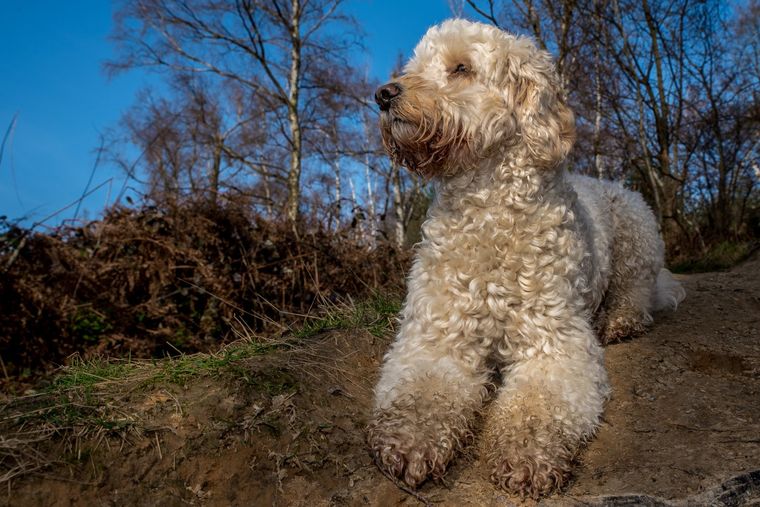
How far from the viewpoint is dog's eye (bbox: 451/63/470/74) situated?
2998 mm

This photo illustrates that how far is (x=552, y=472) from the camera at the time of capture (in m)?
2.29

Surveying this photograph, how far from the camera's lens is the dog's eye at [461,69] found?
9.84 feet

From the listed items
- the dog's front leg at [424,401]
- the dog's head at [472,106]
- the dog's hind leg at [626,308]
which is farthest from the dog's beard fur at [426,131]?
the dog's hind leg at [626,308]

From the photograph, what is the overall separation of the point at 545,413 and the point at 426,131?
57.3 inches

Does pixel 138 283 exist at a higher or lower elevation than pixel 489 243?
lower

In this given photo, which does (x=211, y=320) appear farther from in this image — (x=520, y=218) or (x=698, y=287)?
(x=698, y=287)

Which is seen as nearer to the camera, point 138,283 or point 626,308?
point 626,308

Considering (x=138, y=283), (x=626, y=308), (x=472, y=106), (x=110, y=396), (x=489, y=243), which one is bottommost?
(x=110, y=396)

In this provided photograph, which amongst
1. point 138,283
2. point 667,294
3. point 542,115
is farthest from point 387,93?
point 138,283

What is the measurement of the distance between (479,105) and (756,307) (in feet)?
10.9

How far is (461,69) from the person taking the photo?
3012 millimetres

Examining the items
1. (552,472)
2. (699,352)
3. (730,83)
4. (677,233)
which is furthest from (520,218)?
(730,83)

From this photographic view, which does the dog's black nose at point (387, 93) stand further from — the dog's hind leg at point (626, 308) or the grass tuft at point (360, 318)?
the dog's hind leg at point (626, 308)

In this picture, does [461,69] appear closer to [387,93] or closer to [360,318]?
[387,93]
